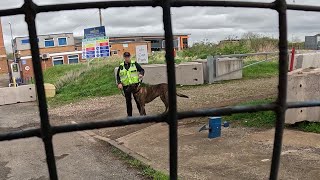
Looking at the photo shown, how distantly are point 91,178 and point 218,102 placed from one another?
625 cm

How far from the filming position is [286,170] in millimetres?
5461

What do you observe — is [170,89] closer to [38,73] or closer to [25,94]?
[38,73]

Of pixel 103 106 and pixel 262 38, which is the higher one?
pixel 262 38

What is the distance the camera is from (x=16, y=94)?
671 inches

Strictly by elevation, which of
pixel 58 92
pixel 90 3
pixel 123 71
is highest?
pixel 90 3

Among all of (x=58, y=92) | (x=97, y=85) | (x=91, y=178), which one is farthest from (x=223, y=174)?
(x=58, y=92)

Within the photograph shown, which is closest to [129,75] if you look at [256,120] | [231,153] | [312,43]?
[256,120]

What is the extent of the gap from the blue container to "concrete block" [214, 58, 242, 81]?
9.25 metres

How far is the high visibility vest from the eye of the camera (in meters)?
9.32

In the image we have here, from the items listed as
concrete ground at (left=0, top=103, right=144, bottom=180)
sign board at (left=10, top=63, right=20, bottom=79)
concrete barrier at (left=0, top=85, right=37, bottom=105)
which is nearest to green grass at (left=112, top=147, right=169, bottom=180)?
concrete ground at (left=0, top=103, right=144, bottom=180)

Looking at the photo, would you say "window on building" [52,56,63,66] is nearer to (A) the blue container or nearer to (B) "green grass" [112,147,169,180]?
(B) "green grass" [112,147,169,180]

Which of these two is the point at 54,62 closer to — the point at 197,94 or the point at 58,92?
the point at 58,92

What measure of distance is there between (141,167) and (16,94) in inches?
489

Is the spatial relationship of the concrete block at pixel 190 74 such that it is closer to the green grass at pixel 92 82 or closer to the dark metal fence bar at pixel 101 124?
the green grass at pixel 92 82
